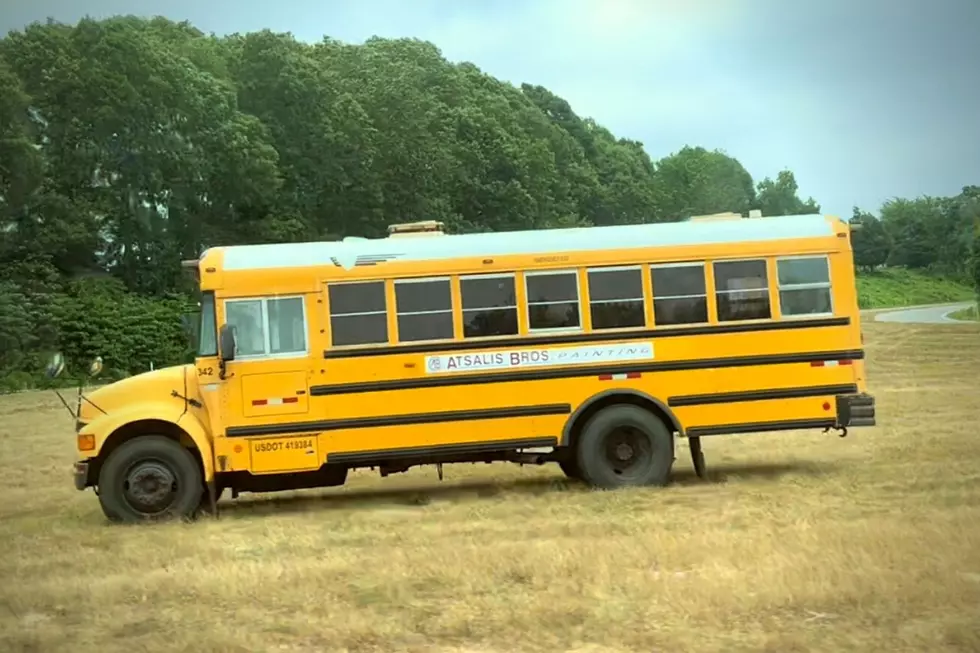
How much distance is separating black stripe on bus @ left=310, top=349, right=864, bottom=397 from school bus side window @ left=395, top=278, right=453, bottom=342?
0.39m

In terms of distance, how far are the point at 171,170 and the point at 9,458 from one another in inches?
642

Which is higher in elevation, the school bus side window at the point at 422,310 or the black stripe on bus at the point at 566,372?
the school bus side window at the point at 422,310

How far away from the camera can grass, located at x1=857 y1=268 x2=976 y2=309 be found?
72.3 feet

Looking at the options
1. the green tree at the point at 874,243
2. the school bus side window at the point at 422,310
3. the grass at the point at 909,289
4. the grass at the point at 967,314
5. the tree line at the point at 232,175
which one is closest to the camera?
the school bus side window at the point at 422,310

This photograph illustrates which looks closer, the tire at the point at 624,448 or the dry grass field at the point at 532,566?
the dry grass field at the point at 532,566

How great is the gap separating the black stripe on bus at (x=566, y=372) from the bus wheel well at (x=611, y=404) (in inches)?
9.4

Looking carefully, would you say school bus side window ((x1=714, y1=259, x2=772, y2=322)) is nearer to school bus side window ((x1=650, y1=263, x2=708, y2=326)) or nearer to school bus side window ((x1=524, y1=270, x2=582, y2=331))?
school bus side window ((x1=650, y1=263, x2=708, y2=326))

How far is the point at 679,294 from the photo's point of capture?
10977 millimetres

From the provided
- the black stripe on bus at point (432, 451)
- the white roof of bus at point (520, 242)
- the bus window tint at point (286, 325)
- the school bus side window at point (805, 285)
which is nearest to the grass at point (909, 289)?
the school bus side window at point (805, 285)

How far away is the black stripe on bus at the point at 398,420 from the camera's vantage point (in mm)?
10430

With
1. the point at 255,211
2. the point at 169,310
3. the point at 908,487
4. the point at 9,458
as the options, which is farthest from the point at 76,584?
the point at 255,211

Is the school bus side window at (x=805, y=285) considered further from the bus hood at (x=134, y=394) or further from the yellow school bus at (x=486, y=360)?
the bus hood at (x=134, y=394)

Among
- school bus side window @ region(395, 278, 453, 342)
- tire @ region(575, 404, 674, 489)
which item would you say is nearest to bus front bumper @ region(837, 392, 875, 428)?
tire @ region(575, 404, 674, 489)

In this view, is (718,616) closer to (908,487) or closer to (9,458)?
(908,487)
